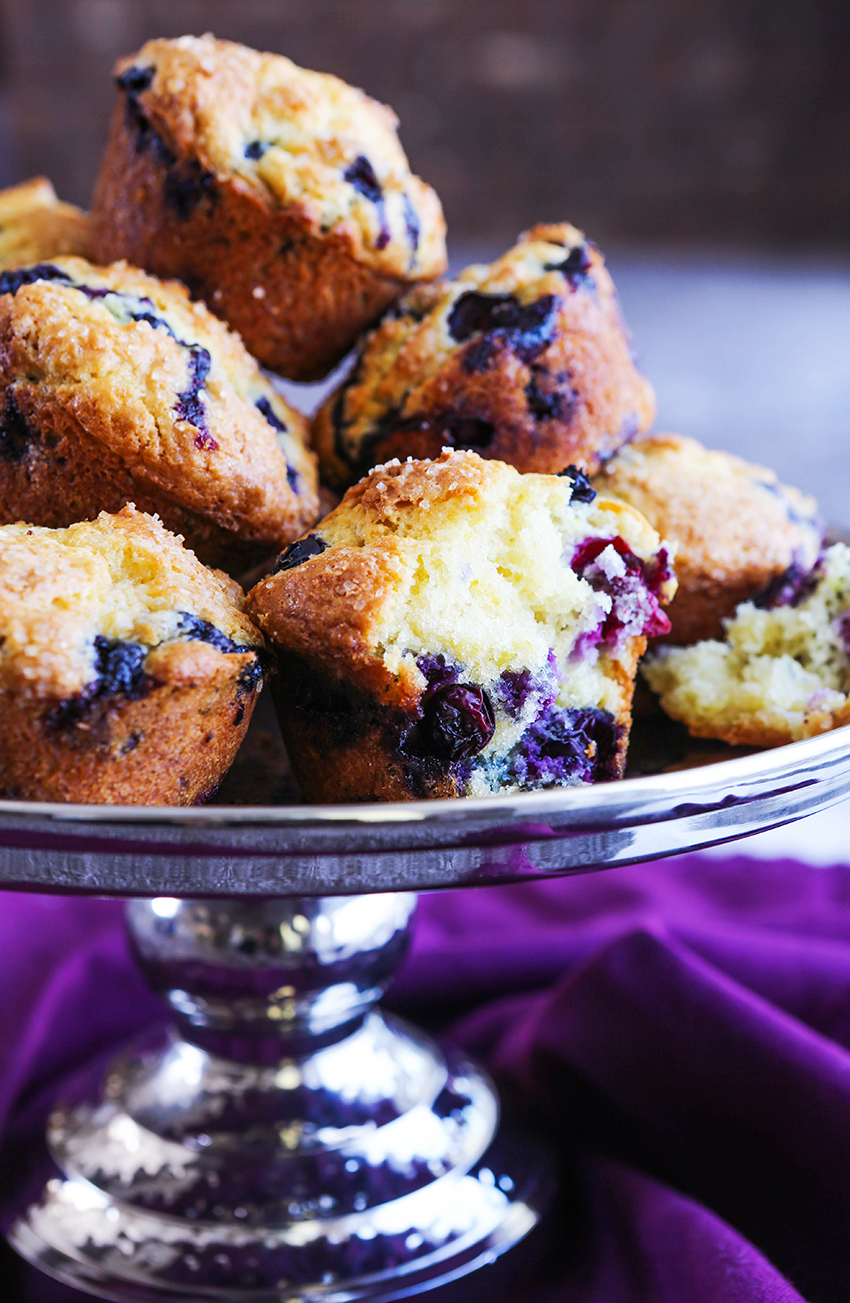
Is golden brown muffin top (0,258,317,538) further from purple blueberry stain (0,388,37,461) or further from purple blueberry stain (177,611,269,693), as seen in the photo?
purple blueberry stain (177,611,269,693)

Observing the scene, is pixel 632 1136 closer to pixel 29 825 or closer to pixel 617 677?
pixel 617 677

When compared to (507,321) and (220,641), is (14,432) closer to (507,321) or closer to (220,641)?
(220,641)

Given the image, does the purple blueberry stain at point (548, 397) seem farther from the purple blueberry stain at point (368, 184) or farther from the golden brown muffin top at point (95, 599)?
the golden brown muffin top at point (95, 599)

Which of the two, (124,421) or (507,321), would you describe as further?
(507,321)

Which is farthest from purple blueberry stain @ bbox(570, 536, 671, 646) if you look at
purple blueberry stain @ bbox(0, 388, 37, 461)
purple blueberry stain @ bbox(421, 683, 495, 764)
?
purple blueberry stain @ bbox(0, 388, 37, 461)

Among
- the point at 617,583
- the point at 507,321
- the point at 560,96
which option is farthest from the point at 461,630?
the point at 560,96

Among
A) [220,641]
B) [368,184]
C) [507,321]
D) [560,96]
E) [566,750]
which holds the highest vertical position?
[368,184]
